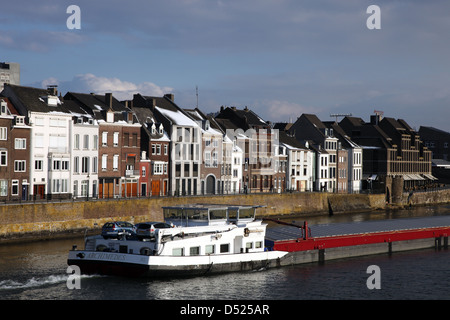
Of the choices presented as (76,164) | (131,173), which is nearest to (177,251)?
(76,164)

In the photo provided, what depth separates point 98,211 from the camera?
223ft

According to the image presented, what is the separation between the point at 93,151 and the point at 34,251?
23205 millimetres

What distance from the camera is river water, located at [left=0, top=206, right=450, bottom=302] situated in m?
40.5

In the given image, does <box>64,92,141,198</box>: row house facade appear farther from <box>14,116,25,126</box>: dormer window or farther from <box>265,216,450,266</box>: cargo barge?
<box>265,216,450,266</box>: cargo barge

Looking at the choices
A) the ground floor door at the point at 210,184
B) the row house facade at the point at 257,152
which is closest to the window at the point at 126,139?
the ground floor door at the point at 210,184

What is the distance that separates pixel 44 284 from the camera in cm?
4150

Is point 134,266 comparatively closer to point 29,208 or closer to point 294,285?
point 294,285

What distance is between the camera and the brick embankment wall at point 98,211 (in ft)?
197

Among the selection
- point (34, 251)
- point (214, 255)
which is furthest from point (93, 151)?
point (214, 255)

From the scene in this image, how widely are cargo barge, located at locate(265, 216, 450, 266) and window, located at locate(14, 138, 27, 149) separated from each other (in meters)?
25.8

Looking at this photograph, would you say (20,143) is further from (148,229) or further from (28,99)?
(148,229)

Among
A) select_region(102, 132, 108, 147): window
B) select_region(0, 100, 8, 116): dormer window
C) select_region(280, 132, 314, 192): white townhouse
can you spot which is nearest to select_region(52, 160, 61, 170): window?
select_region(102, 132, 108, 147): window

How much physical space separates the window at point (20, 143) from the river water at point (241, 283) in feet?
49.8

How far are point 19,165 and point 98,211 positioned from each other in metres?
8.68
